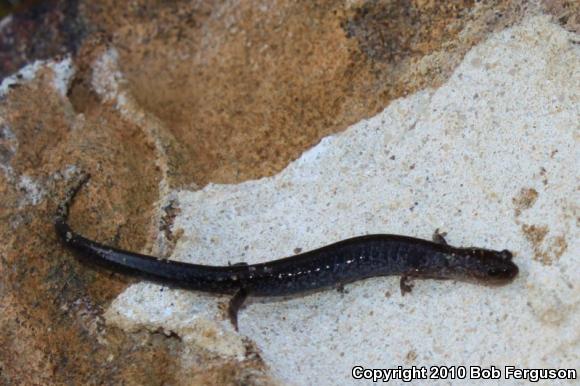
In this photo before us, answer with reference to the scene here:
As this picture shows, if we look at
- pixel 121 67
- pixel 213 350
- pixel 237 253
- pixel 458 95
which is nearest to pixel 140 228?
pixel 237 253

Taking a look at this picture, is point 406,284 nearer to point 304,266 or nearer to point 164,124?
point 304,266

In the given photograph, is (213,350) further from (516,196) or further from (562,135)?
(562,135)

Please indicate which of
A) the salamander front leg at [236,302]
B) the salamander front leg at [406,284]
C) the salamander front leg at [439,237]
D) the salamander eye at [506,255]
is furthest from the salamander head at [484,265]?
the salamander front leg at [236,302]

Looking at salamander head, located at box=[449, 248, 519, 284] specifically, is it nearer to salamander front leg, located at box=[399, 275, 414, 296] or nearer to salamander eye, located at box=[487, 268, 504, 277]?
salamander eye, located at box=[487, 268, 504, 277]

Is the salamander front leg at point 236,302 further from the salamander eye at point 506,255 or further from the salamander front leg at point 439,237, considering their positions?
the salamander eye at point 506,255

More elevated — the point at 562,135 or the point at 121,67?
the point at 121,67

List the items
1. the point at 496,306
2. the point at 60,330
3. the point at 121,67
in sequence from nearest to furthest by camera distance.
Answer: the point at 496,306 → the point at 60,330 → the point at 121,67

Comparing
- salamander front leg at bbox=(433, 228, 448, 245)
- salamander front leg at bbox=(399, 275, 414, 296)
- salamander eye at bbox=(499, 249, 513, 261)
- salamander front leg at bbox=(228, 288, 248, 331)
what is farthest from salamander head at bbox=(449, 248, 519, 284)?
salamander front leg at bbox=(228, 288, 248, 331)
